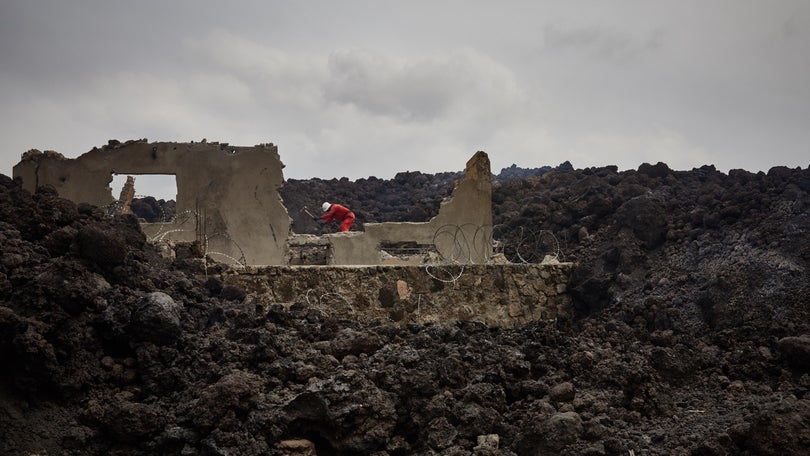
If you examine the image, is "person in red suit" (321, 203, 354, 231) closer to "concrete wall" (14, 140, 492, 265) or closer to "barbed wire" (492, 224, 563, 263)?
"concrete wall" (14, 140, 492, 265)

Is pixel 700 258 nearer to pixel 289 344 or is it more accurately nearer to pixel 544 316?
pixel 544 316

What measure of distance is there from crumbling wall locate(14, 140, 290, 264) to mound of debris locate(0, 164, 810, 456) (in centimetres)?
482

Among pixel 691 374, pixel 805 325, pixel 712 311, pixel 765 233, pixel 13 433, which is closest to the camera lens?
pixel 13 433

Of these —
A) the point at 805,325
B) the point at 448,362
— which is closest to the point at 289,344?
the point at 448,362

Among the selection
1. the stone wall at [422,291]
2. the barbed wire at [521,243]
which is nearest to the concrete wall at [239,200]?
the stone wall at [422,291]

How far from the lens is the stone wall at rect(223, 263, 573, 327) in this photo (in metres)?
11.4

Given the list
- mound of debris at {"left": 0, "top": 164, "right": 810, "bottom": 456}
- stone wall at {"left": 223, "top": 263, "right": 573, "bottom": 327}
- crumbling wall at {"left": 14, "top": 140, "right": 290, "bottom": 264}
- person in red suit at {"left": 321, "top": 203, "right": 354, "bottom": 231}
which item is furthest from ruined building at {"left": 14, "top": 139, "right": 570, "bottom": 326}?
mound of debris at {"left": 0, "top": 164, "right": 810, "bottom": 456}

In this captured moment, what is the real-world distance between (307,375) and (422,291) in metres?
5.30

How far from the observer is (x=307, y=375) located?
7.18 metres

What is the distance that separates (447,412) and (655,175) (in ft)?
51.6

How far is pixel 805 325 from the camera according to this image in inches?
379

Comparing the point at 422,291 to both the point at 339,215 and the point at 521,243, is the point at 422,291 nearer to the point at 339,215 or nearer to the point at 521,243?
the point at 339,215

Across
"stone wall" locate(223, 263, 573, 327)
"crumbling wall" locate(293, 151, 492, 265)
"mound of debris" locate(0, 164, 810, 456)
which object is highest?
"crumbling wall" locate(293, 151, 492, 265)

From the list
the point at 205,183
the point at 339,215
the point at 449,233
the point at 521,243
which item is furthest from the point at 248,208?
the point at 521,243
